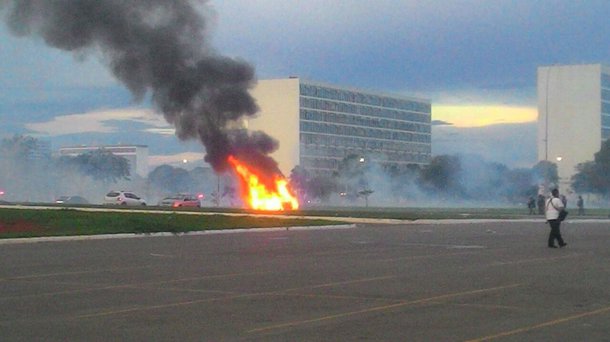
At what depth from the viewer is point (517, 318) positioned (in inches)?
475

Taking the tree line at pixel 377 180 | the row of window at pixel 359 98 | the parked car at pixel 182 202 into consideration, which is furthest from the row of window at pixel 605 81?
the parked car at pixel 182 202

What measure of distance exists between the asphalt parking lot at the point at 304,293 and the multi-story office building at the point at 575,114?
83424mm

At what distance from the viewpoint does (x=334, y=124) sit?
12012 cm

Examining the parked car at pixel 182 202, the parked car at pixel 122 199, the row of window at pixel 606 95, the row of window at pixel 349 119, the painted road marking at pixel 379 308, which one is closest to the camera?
the painted road marking at pixel 379 308

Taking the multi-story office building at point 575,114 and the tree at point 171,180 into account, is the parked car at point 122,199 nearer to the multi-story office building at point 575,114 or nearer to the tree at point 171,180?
the multi-story office building at point 575,114

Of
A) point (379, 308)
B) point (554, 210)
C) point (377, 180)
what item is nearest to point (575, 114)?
point (377, 180)

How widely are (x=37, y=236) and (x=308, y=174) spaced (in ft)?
258

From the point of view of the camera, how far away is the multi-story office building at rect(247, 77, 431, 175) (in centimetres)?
11425

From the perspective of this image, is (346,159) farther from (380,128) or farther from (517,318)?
(517,318)

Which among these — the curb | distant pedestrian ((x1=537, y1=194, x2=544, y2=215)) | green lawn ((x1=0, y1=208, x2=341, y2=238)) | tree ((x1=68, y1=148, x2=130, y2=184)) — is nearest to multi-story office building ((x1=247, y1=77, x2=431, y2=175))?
tree ((x1=68, y1=148, x2=130, y2=184))

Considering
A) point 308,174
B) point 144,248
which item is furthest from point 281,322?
point 308,174

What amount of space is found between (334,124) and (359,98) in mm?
6930

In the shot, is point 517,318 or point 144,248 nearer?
point 517,318

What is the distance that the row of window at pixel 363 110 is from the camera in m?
117
